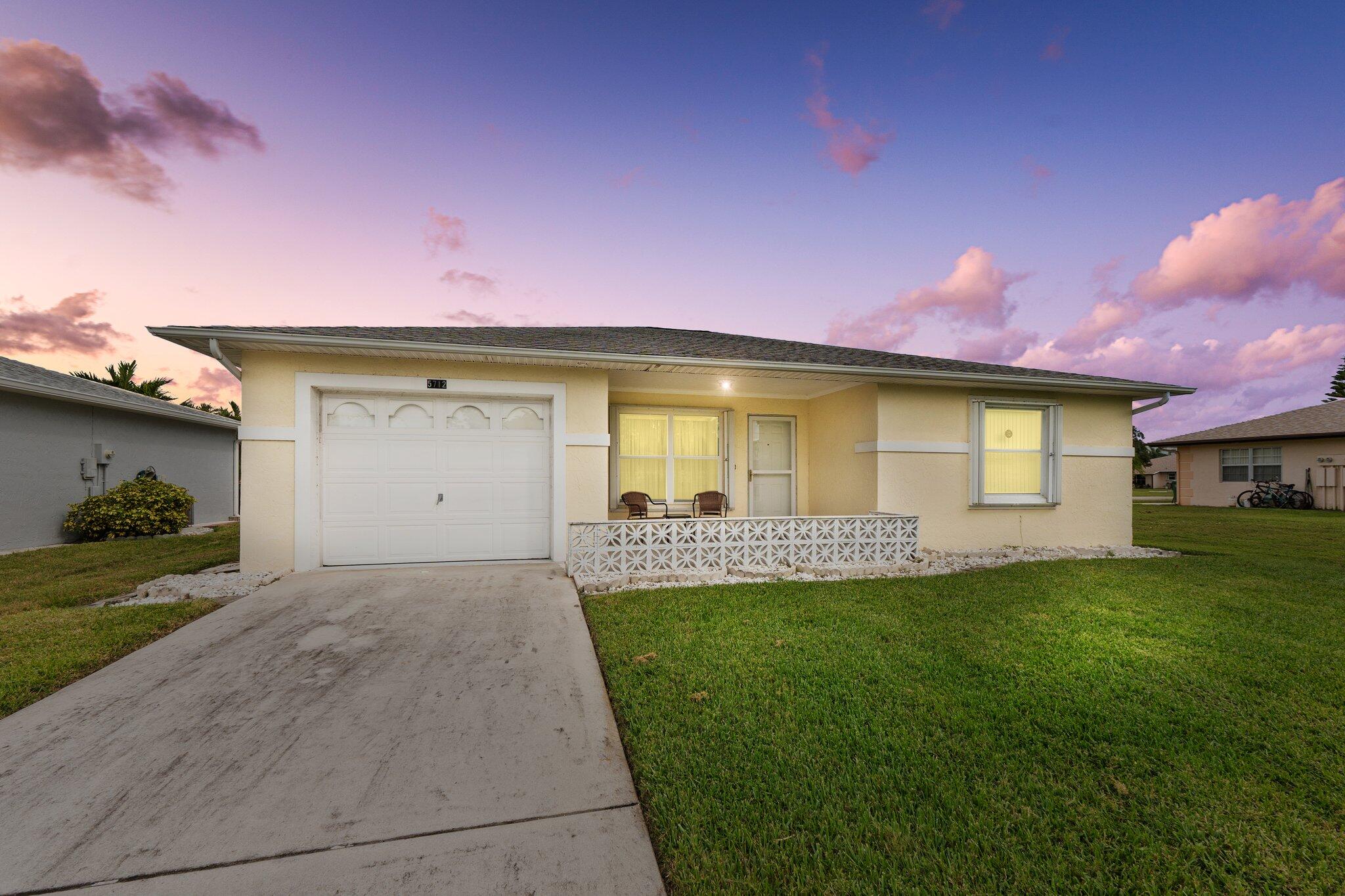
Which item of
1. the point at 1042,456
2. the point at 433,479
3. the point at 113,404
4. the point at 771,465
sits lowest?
the point at 433,479

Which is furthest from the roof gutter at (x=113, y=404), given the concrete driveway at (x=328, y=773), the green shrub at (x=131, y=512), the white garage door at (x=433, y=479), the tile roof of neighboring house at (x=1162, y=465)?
the tile roof of neighboring house at (x=1162, y=465)

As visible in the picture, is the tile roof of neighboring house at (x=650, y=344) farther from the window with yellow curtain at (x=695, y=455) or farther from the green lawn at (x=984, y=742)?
the green lawn at (x=984, y=742)

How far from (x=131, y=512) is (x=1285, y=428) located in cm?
3880

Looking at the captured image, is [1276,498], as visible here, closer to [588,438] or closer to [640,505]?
[640,505]

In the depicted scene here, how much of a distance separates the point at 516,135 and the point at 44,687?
34.7 feet

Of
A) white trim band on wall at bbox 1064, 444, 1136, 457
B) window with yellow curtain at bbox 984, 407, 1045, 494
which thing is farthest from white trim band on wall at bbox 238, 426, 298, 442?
white trim band on wall at bbox 1064, 444, 1136, 457

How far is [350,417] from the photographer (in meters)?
6.85

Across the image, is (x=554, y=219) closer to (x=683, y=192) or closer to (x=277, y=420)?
(x=683, y=192)

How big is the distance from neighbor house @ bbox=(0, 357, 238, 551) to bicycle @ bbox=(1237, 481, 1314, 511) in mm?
36842

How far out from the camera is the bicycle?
1900 centimetres

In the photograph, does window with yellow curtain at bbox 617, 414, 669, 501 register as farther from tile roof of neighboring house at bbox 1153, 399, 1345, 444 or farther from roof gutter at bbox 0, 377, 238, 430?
tile roof of neighboring house at bbox 1153, 399, 1345, 444

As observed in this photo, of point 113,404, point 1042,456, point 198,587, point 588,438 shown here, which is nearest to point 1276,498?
point 1042,456

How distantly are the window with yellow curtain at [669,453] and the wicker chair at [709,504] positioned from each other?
485mm

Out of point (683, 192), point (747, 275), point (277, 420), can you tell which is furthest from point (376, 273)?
point (747, 275)
